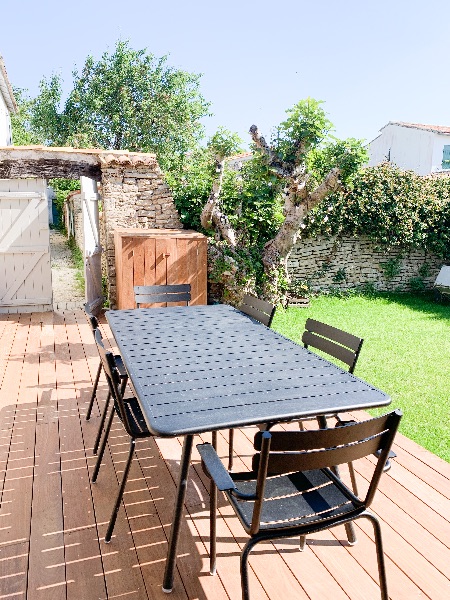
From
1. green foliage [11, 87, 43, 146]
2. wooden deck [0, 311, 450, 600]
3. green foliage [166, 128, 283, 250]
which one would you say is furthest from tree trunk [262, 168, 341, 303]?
green foliage [11, 87, 43, 146]

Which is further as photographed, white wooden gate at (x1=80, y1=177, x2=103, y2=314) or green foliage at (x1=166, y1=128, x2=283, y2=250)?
green foliage at (x1=166, y1=128, x2=283, y2=250)

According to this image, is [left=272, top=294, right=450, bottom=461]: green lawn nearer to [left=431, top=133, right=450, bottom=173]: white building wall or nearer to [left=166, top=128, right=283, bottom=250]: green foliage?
[left=166, top=128, right=283, bottom=250]: green foliage

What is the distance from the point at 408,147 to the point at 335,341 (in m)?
20.2

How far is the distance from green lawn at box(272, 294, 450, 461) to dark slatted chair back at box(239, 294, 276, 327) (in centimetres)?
143

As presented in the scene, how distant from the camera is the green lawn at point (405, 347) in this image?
12.7 ft

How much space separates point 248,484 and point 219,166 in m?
5.62

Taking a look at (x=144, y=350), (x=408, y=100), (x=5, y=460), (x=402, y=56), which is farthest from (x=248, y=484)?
(x=408, y=100)

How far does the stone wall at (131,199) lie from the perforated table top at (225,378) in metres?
4.28

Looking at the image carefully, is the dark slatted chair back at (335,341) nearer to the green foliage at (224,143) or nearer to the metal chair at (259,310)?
the metal chair at (259,310)

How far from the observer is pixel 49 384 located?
4.37 metres

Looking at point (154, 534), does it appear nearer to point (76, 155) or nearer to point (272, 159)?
point (272, 159)

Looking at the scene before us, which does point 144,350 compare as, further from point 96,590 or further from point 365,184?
point 365,184

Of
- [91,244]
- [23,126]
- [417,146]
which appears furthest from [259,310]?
[23,126]

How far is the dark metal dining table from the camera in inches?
71.8
